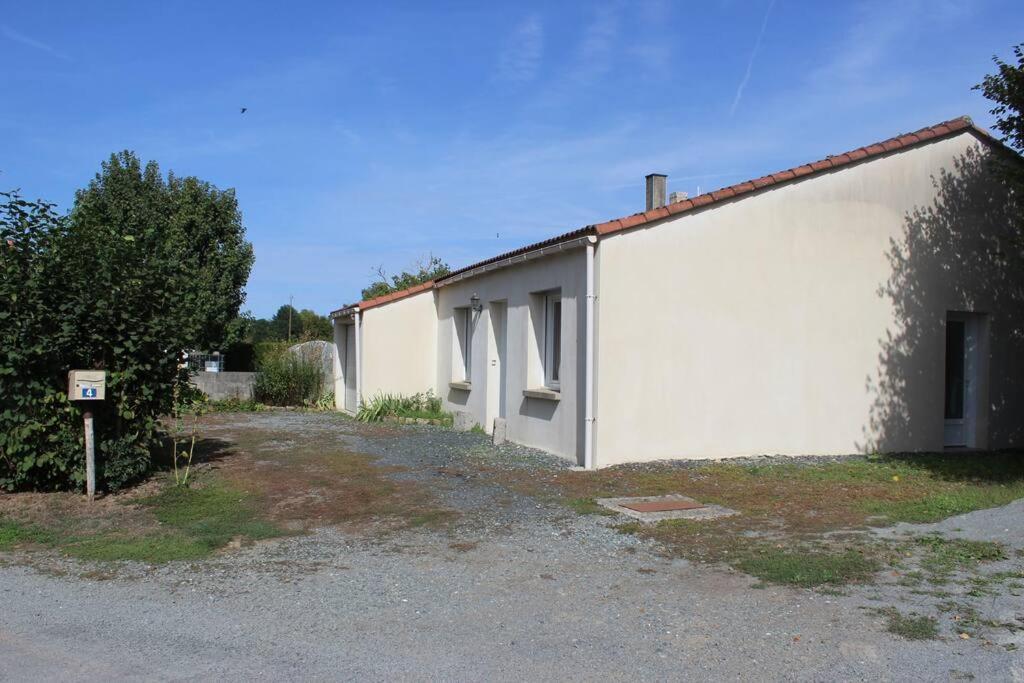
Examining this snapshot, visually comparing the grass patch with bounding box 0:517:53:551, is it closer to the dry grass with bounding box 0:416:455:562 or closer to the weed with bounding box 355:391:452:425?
the dry grass with bounding box 0:416:455:562

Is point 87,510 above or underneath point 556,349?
underneath

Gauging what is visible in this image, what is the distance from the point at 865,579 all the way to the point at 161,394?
293 inches

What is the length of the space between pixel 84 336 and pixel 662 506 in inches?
249

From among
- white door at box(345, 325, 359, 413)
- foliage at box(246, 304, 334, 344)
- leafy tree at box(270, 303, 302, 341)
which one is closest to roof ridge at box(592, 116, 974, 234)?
white door at box(345, 325, 359, 413)

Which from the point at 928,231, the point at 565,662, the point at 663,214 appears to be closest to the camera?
the point at 565,662

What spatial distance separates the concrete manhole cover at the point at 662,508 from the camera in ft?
25.4

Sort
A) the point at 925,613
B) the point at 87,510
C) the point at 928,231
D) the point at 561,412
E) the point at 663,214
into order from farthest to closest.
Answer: the point at 928,231, the point at 561,412, the point at 663,214, the point at 87,510, the point at 925,613

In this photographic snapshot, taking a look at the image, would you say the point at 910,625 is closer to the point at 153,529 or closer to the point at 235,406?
the point at 153,529

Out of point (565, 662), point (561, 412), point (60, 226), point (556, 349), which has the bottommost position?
point (565, 662)

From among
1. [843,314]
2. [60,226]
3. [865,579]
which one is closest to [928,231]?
[843,314]

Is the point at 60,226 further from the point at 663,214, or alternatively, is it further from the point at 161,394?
the point at 663,214

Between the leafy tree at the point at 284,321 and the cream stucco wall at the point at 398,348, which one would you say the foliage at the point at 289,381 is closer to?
the cream stucco wall at the point at 398,348

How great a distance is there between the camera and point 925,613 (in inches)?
198

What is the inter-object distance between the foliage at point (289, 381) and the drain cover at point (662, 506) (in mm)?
14764
